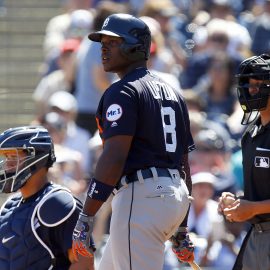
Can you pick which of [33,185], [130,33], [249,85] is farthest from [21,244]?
[249,85]

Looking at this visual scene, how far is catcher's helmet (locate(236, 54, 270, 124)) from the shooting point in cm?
570

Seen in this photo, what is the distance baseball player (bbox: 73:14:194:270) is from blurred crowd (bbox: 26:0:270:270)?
234cm

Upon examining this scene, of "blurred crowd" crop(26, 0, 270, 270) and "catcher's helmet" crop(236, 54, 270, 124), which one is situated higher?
"catcher's helmet" crop(236, 54, 270, 124)

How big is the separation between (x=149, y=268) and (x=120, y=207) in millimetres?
362

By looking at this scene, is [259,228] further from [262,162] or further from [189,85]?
[189,85]

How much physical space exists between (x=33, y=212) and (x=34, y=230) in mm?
112

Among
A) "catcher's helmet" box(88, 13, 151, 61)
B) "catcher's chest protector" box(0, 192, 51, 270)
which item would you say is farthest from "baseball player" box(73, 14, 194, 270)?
"catcher's chest protector" box(0, 192, 51, 270)

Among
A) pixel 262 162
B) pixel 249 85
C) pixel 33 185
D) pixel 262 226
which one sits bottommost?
pixel 262 226

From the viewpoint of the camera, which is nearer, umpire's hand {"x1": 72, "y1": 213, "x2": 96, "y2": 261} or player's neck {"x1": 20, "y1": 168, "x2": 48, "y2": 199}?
umpire's hand {"x1": 72, "y1": 213, "x2": 96, "y2": 261}

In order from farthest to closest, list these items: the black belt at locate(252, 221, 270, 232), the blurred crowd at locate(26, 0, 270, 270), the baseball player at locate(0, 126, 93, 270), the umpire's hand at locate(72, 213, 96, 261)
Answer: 1. the blurred crowd at locate(26, 0, 270, 270)
2. the black belt at locate(252, 221, 270, 232)
3. the baseball player at locate(0, 126, 93, 270)
4. the umpire's hand at locate(72, 213, 96, 261)

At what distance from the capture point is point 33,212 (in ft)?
18.1

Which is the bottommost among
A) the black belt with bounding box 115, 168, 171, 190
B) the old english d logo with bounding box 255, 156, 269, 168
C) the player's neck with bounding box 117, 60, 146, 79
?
the old english d logo with bounding box 255, 156, 269, 168

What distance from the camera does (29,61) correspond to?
13078 mm

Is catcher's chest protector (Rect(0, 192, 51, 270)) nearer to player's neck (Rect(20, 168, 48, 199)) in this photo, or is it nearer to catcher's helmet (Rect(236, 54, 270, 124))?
player's neck (Rect(20, 168, 48, 199))
